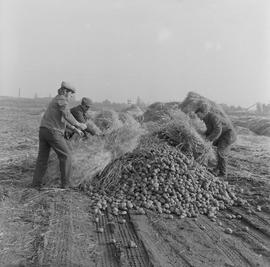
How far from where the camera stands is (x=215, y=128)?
7410 millimetres

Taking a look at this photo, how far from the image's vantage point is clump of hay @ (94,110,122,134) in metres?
6.95

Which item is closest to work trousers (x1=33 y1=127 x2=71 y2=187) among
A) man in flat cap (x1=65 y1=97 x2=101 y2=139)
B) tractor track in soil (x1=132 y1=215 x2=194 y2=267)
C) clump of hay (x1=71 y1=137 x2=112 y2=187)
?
clump of hay (x1=71 y1=137 x2=112 y2=187)

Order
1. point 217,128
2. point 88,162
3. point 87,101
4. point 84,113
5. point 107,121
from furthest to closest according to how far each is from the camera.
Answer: point 107,121
point 217,128
point 84,113
point 87,101
point 88,162

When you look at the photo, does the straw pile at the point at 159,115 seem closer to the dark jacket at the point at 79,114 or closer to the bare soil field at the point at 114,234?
the dark jacket at the point at 79,114

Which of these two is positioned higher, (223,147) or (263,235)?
(223,147)

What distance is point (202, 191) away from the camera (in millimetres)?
5938

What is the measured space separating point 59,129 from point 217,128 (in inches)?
136

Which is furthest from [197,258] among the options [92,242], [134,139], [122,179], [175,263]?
[134,139]

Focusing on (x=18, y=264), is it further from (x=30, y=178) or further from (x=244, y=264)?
(x=30, y=178)

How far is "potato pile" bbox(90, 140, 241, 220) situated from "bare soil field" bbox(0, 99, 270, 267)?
0.65ft

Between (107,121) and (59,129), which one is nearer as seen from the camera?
(59,129)

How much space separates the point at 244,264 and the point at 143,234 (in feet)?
4.22

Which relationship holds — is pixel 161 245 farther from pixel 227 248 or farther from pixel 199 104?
pixel 199 104

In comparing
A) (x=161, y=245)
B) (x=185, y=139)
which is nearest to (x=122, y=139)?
(x=185, y=139)
